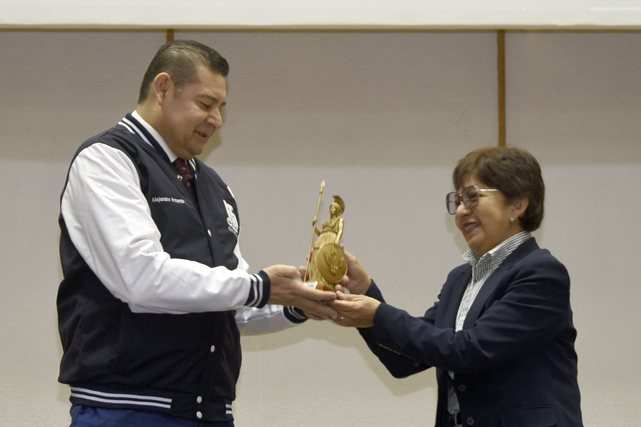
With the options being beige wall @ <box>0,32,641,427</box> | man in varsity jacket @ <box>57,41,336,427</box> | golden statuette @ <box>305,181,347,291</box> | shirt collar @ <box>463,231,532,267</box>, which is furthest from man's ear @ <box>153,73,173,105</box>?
beige wall @ <box>0,32,641,427</box>

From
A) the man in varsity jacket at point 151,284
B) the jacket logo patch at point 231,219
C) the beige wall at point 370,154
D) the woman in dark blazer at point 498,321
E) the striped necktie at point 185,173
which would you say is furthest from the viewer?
the beige wall at point 370,154

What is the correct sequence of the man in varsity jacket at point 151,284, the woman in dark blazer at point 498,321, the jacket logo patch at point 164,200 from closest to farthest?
1. the man in varsity jacket at point 151,284
2. the jacket logo patch at point 164,200
3. the woman in dark blazer at point 498,321

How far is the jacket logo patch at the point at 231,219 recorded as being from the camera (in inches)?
86.7

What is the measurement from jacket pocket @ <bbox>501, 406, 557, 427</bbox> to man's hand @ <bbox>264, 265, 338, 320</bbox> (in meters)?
0.61

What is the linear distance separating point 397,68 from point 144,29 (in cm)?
151

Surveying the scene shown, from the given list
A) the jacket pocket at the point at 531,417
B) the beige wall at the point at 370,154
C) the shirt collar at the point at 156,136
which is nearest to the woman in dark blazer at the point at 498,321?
the jacket pocket at the point at 531,417

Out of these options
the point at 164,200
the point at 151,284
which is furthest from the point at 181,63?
the point at 151,284

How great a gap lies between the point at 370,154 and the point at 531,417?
221 cm

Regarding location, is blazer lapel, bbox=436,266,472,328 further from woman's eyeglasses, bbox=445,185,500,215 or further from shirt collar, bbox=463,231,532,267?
woman's eyeglasses, bbox=445,185,500,215

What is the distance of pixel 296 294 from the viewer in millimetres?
2020

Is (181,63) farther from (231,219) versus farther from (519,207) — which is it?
(519,207)

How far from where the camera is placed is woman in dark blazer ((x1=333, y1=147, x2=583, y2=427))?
1.99 metres

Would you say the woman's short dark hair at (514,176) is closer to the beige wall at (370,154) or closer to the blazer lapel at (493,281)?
the blazer lapel at (493,281)

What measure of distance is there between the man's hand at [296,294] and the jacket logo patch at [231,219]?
9.3 inches
